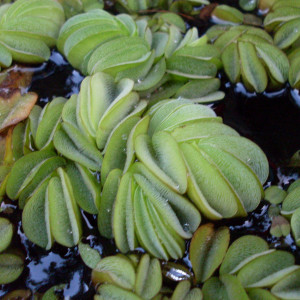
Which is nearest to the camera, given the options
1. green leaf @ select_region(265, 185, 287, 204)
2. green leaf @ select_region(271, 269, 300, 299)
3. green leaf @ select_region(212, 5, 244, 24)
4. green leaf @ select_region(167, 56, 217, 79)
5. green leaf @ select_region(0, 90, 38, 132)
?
green leaf @ select_region(271, 269, 300, 299)

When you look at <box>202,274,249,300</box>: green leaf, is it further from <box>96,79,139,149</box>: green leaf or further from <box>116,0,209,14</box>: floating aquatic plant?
<box>116,0,209,14</box>: floating aquatic plant

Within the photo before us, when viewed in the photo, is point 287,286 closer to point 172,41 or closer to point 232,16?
point 172,41

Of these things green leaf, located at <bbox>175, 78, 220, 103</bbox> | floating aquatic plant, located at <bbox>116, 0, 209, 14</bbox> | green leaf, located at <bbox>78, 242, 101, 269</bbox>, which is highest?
floating aquatic plant, located at <bbox>116, 0, 209, 14</bbox>

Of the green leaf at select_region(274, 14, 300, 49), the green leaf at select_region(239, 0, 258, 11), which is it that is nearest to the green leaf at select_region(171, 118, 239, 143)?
the green leaf at select_region(274, 14, 300, 49)

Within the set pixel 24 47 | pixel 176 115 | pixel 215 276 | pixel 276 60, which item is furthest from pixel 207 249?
pixel 24 47

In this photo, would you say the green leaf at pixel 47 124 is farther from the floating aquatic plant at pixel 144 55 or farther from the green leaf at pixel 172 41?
the green leaf at pixel 172 41

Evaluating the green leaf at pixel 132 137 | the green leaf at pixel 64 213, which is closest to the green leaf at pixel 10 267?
the green leaf at pixel 64 213
